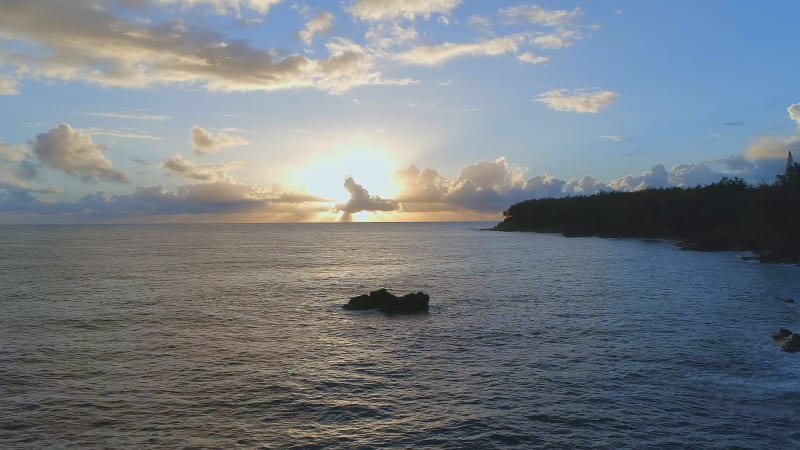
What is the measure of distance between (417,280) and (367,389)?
159 ft

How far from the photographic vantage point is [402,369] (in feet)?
98.7

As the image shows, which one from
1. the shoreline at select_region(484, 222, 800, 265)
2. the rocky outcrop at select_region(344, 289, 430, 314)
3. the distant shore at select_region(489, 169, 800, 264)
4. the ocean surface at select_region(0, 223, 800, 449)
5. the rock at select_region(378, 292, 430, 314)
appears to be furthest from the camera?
the distant shore at select_region(489, 169, 800, 264)

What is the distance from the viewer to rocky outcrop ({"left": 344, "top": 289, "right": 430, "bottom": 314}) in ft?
159

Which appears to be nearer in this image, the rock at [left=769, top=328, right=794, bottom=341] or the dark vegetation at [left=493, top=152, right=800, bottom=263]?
the rock at [left=769, top=328, right=794, bottom=341]

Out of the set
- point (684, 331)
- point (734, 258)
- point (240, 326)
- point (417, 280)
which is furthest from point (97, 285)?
point (734, 258)

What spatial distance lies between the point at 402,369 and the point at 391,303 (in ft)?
62.0

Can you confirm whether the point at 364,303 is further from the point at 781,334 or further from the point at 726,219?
the point at 726,219

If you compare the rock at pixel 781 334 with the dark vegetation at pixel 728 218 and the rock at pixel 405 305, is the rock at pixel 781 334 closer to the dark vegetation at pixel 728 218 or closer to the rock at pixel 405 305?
the rock at pixel 405 305

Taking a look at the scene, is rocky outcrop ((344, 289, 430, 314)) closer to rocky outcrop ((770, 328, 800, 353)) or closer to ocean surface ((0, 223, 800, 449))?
ocean surface ((0, 223, 800, 449))

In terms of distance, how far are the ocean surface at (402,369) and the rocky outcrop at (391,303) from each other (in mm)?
1425

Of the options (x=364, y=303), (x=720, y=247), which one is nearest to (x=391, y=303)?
(x=364, y=303)

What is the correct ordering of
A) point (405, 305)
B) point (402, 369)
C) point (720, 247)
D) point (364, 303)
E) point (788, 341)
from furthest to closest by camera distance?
point (720, 247) < point (364, 303) < point (405, 305) < point (788, 341) < point (402, 369)

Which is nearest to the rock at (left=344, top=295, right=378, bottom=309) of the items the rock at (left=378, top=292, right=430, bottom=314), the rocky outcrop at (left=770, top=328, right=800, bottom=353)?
the rock at (left=378, top=292, right=430, bottom=314)

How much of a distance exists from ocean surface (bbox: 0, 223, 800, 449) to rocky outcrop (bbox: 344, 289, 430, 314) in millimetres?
1425
